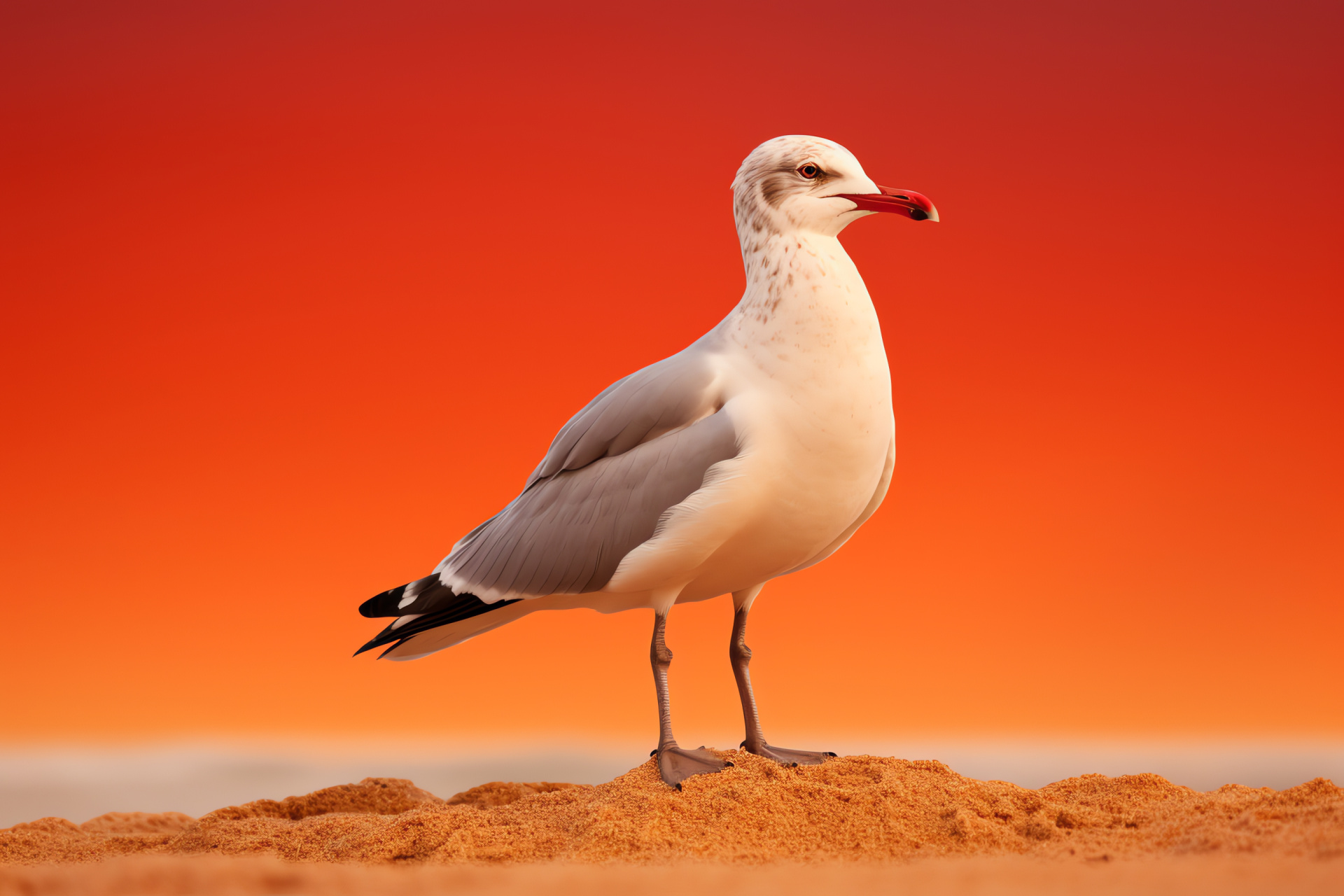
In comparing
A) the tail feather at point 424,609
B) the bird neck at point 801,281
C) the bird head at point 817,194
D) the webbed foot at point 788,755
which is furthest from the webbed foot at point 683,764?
the bird head at point 817,194

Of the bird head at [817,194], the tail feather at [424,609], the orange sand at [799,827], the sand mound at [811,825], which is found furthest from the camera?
the tail feather at [424,609]

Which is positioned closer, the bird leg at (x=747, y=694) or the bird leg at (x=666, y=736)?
the bird leg at (x=666, y=736)

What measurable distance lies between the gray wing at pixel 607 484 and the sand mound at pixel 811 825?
1144 mm

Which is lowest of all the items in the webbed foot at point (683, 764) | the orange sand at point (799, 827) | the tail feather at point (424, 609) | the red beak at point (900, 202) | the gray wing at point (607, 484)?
the orange sand at point (799, 827)

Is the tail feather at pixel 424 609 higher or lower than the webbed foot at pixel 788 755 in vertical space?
higher

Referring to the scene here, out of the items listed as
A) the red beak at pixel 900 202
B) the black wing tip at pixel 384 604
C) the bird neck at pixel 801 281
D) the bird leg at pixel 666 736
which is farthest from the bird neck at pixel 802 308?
the black wing tip at pixel 384 604

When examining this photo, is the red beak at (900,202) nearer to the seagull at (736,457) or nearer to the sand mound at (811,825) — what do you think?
the seagull at (736,457)

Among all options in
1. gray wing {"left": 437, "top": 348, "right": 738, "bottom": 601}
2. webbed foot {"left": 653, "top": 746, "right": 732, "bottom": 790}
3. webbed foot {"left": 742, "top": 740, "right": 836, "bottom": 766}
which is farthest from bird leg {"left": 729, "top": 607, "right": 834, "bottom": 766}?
gray wing {"left": 437, "top": 348, "right": 738, "bottom": 601}

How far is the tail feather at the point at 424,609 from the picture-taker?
567cm

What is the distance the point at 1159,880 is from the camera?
3.05 metres

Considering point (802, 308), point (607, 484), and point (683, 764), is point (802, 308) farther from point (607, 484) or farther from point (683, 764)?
point (683, 764)

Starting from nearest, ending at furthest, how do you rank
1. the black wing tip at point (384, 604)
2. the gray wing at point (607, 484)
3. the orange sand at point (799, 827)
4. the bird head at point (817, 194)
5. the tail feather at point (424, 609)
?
1. the orange sand at point (799, 827)
2. the gray wing at point (607, 484)
3. the bird head at point (817, 194)
4. the tail feather at point (424, 609)
5. the black wing tip at point (384, 604)

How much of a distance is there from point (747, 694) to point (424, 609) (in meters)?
1.86

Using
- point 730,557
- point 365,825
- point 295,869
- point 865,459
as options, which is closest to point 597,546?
point 730,557
